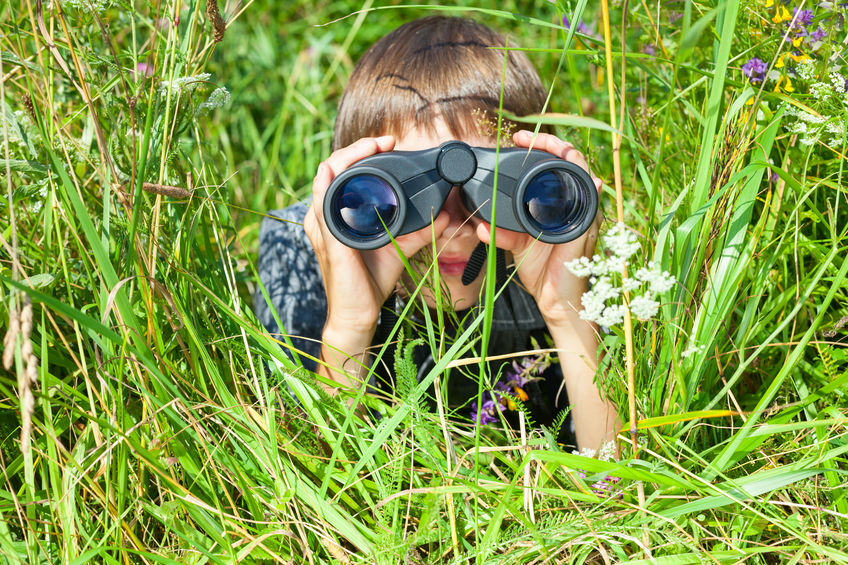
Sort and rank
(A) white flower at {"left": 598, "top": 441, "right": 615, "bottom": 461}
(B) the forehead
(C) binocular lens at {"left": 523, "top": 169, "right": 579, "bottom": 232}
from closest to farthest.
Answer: (A) white flower at {"left": 598, "top": 441, "right": 615, "bottom": 461} < (C) binocular lens at {"left": 523, "top": 169, "right": 579, "bottom": 232} < (B) the forehead

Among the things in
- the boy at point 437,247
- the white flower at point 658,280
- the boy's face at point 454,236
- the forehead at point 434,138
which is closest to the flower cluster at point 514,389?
the boy at point 437,247

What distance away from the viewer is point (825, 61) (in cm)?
100

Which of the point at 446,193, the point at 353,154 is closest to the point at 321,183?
the point at 353,154

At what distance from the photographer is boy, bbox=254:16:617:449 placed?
A: 1176 millimetres

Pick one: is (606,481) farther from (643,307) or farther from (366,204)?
(366,204)

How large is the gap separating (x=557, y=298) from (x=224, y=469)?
62 centimetres

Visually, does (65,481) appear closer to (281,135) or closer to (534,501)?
(534,501)

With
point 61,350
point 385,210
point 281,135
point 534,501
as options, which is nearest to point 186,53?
point 385,210

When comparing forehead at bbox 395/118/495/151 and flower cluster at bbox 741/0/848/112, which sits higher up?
flower cluster at bbox 741/0/848/112

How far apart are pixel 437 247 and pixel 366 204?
201mm

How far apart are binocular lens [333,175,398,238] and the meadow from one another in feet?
0.65

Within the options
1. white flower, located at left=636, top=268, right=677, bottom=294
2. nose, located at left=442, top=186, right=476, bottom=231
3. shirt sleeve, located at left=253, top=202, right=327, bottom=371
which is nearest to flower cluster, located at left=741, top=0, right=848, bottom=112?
white flower, located at left=636, top=268, right=677, bottom=294

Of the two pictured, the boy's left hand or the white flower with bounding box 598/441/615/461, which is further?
the boy's left hand

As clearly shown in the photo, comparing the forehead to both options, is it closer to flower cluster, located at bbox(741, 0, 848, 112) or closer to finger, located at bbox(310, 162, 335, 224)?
→ finger, located at bbox(310, 162, 335, 224)
